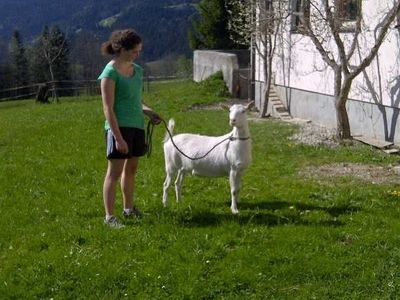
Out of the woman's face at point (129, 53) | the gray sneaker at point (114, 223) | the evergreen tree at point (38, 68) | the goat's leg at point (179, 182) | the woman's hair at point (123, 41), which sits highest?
the woman's hair at point (123, 41)

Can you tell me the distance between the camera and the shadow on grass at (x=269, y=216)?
7195 mm

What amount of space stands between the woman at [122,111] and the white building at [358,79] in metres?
8.10

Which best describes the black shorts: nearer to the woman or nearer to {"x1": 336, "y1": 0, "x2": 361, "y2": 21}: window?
the woman

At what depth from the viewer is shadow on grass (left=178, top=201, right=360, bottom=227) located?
720 cm

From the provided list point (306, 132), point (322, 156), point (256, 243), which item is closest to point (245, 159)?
point (256, 243)

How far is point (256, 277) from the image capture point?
5.71 meters

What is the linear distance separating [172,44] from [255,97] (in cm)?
16669

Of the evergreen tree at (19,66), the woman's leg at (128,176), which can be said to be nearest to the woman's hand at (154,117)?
the woman's leg at (128,176)

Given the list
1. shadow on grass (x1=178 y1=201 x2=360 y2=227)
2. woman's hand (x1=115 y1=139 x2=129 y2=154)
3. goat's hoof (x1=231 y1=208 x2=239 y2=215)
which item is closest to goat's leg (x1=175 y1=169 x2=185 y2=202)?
shadow on grass (x1=178 y1=201 x2=360 y2=227)

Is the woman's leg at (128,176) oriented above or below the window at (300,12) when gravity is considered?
below

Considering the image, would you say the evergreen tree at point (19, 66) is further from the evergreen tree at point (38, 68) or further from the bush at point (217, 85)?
the bush at point (217, 85)

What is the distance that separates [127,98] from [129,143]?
512mm

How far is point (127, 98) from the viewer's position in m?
6.86

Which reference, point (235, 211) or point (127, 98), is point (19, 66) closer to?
point (235, 211)
